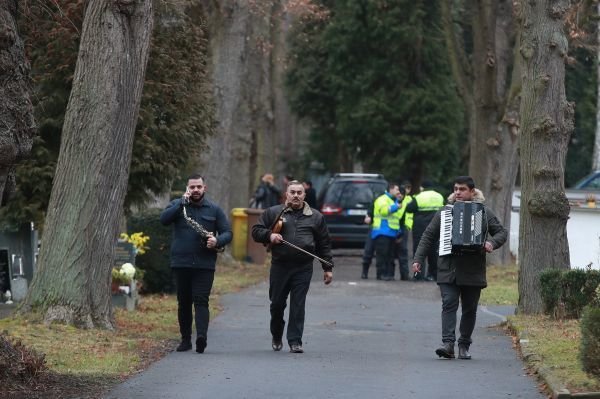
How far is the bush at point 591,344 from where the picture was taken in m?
9.94

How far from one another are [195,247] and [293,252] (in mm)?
1062

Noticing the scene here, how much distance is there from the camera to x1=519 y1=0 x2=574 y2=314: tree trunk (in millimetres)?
17375

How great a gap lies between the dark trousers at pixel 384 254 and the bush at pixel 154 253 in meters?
5.95

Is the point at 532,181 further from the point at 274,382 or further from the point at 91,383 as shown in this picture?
the point at 91,383

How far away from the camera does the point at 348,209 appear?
32.6 meters

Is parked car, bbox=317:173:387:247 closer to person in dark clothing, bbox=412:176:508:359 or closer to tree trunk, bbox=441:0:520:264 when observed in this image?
tree trunk, bbox=441:0:520:264

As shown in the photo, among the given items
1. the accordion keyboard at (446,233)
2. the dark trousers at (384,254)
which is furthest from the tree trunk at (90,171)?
the dark trousers at (384,254)

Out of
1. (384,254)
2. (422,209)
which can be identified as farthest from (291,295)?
(384,254)

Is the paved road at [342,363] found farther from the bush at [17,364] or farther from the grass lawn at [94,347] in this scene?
the bush at [17,364]

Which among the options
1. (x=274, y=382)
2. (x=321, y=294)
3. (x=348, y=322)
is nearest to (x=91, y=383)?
(x=274, y=382)

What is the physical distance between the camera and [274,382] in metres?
11.8

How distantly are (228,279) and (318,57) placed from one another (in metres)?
30.8

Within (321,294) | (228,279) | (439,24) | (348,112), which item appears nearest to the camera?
(321,294)

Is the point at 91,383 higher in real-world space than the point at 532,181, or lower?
lower
